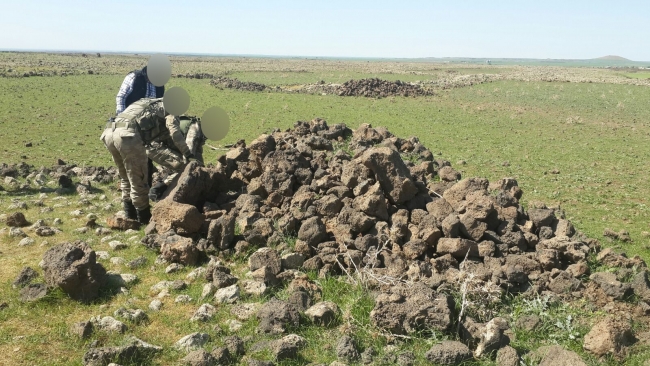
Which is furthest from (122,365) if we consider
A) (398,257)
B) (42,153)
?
(42,153)

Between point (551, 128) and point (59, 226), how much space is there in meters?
22.7

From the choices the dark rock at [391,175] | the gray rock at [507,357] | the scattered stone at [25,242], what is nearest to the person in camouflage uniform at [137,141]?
the scattered stone at [25,242]

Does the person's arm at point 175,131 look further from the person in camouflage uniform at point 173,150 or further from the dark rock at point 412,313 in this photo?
the dark rock at point 412,313

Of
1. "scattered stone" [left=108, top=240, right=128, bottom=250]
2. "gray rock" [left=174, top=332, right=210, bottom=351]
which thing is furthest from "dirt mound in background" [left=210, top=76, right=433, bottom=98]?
"gray rock" [left=174, top=332, right=210, bottom=351]

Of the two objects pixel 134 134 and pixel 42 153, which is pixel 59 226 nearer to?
pixel 134 134

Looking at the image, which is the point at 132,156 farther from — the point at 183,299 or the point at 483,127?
the point at 483,127

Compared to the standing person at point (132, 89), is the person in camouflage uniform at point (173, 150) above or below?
below

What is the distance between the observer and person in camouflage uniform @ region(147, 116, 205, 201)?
8.94 metres

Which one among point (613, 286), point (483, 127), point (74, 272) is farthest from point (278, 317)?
point (483, 127)

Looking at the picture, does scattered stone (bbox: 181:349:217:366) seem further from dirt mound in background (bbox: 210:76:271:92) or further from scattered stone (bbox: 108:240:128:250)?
dirt mound in background (bbox: 210:76:271:92)

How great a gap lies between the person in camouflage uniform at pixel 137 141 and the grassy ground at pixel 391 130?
0.94m

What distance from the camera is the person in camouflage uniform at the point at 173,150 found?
8.94 m

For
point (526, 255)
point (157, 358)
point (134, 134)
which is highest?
point (134, 134)

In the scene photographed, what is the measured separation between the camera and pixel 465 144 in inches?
749
